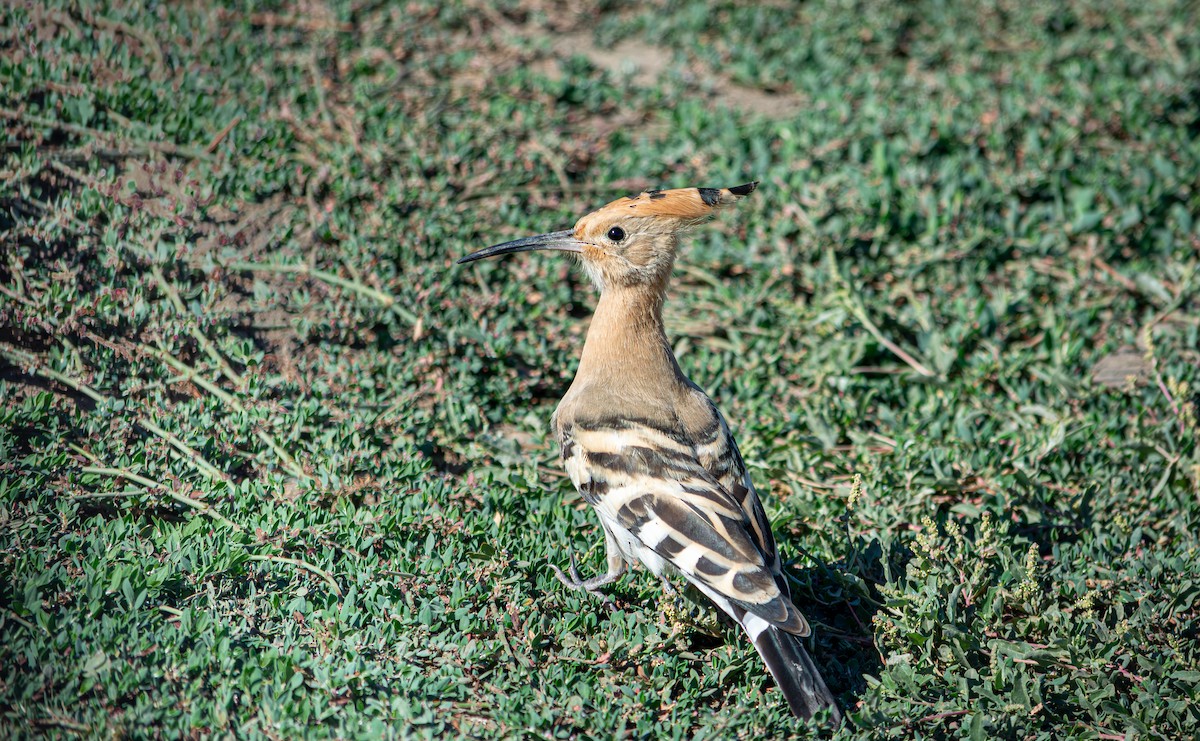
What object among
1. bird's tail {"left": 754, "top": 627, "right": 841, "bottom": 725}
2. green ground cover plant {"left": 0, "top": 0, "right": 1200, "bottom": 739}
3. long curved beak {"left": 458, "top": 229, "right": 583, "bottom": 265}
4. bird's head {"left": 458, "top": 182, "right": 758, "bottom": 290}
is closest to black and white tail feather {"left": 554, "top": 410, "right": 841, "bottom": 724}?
bird's tail {"left": 754, "top": 627, "right": 841, "bottom": 725}

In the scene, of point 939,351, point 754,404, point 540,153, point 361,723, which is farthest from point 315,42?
point 361,723

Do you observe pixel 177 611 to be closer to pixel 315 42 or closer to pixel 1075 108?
A: pixel 315 42

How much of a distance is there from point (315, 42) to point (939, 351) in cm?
329

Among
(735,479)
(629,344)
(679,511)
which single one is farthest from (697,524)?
(629,344)

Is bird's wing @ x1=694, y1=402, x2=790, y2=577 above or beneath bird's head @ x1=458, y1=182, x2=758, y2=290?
beneath

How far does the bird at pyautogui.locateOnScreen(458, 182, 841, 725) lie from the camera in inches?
104

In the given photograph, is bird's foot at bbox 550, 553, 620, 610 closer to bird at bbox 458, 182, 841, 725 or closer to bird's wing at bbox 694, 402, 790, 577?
bird at bbox 458, 182, 841, 725

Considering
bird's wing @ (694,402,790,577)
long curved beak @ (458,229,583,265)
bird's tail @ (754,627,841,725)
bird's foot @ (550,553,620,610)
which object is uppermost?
long curved beak @ (458,229,583,265)

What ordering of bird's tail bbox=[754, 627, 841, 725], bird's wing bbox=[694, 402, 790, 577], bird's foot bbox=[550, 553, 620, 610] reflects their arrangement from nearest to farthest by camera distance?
bird's tail bbox=[754, 627, 841, 725], bird's wing bbox=[694, 402, 790, 577], bird's foot bbox=[550, 553, 620, 610]

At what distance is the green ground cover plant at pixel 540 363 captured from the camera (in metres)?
2.68

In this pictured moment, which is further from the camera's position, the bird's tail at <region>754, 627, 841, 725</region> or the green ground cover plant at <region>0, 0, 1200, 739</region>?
the green ground cover plant at <region>0, 0, 1200, 739</region>

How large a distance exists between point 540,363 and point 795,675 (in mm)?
1717

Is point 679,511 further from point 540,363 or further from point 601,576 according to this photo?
point 540,363

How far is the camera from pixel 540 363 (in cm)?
394
